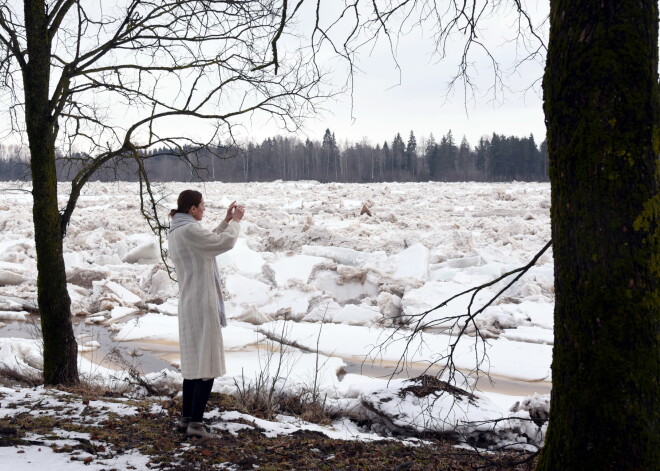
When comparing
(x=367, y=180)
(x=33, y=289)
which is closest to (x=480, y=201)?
(x=33, y=289)

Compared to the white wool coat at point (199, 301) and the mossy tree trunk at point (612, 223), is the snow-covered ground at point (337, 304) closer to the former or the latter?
the mossy tree trunk at point (612, 223)

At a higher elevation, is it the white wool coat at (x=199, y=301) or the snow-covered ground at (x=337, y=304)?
the white wool coat at (x=199, y=301)

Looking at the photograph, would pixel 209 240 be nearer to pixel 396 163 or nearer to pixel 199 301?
pixel 199 301

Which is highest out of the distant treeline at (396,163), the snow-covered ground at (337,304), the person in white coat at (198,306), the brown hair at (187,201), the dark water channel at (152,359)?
the distant treeline at (396,163)

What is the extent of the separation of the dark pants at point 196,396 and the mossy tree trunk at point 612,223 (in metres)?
2.38

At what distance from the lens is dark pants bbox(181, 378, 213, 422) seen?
3635mm

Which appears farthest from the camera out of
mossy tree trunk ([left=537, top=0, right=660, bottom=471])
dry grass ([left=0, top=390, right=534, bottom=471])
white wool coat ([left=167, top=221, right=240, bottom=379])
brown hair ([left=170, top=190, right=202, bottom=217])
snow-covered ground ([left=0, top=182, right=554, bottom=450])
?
snow-covered ground ([left=0, top=182, right=554, bottom=450])

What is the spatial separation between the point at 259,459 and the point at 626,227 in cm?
Answer: 237

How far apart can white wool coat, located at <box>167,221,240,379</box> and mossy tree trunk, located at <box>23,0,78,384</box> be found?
207cm

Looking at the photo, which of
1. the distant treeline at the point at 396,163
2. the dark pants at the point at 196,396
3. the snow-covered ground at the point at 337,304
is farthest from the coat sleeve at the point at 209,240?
the distant treeline at the point at 396,163

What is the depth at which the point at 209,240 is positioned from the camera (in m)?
3.60

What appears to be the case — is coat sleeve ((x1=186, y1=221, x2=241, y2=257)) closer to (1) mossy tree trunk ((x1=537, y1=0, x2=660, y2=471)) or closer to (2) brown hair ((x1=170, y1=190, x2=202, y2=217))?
(2) brown hair ((x1=170, y1=190, x2=202, y2=217))

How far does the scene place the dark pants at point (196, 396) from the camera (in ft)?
11.9

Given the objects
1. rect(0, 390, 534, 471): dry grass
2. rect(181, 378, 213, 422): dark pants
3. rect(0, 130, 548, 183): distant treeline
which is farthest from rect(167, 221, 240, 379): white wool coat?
rect(0, 130, 548, 183): distant treeline
